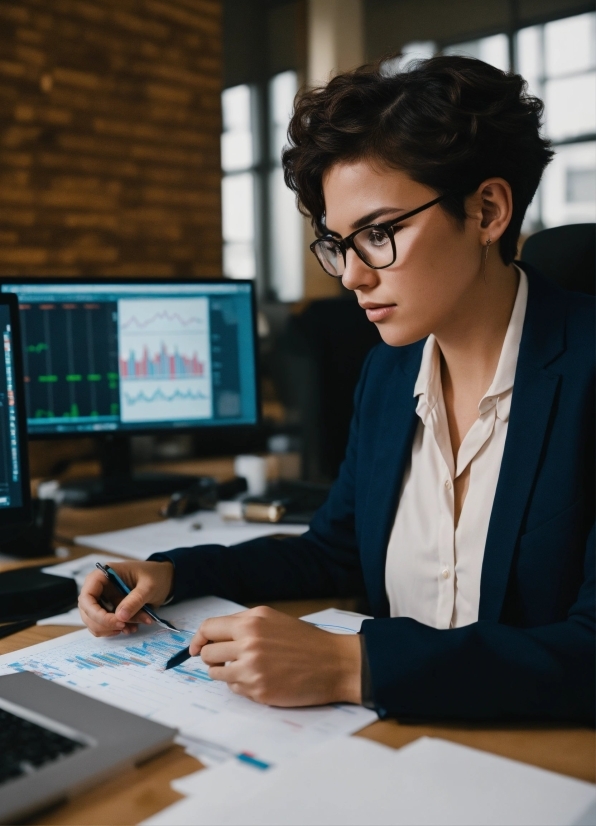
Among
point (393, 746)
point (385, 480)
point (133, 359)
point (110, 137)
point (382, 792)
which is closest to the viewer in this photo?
point (382, 792)

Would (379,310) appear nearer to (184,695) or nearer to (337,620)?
(337,620)

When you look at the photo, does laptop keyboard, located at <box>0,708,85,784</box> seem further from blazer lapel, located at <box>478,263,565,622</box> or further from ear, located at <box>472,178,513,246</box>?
ear, located at <box>472,178,513,246</box>

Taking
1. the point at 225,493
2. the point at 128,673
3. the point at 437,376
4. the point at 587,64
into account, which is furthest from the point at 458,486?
the point at 587,64

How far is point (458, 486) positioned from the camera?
4.02ft

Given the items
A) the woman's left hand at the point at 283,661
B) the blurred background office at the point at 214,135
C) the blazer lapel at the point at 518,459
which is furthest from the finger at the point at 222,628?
the blurred background office at the point at 214,135

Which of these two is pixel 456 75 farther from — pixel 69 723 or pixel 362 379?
pixel 69 723

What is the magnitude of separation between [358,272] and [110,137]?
2.80m

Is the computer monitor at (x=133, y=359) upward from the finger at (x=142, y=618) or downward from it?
Answer: upward

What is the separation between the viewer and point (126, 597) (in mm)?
1095

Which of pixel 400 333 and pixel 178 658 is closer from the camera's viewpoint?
pixel 178 658

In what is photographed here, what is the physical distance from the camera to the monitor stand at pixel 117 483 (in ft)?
6.51

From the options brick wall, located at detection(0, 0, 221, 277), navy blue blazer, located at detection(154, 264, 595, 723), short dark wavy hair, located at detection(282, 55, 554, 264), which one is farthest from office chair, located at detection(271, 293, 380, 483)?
brick wall, located at detection(0, 0, 221, 277)

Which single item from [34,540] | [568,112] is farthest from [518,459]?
[568,112]

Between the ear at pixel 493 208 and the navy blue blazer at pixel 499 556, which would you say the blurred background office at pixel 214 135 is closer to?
the navy blue blazer at pixel 499 556
